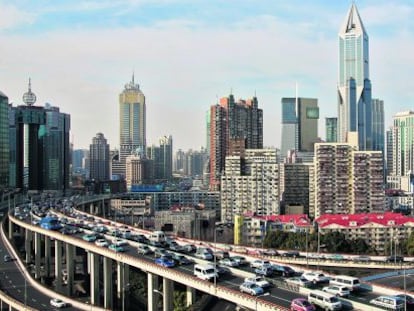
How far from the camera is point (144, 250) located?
52.6 metres

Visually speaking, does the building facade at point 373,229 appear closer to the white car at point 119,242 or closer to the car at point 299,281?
the white car at point 119,242

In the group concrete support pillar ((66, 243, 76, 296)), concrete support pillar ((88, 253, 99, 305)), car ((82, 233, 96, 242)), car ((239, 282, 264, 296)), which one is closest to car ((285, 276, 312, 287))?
car ((239, 282, 264, 296))

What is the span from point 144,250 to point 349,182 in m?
77.5

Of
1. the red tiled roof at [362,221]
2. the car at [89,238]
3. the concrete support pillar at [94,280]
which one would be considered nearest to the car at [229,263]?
the concrete support pillar at [94,280]

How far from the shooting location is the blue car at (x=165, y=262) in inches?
1748

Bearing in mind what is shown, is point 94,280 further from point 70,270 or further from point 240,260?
point 240,260

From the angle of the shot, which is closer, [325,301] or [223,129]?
[325,301]

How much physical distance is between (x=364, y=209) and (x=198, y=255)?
251 feet

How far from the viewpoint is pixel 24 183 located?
197 m

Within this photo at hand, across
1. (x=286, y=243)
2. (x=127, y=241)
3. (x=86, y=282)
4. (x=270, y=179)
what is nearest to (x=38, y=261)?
(x=86, y=282)

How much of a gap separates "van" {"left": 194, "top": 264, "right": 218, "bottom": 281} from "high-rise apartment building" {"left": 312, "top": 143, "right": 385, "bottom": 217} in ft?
275

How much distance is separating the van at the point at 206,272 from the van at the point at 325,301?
8.84m

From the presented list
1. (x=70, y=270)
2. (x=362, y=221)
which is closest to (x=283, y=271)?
(x=70, y=270)

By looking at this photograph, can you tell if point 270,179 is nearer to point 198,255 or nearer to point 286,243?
point 286,243
